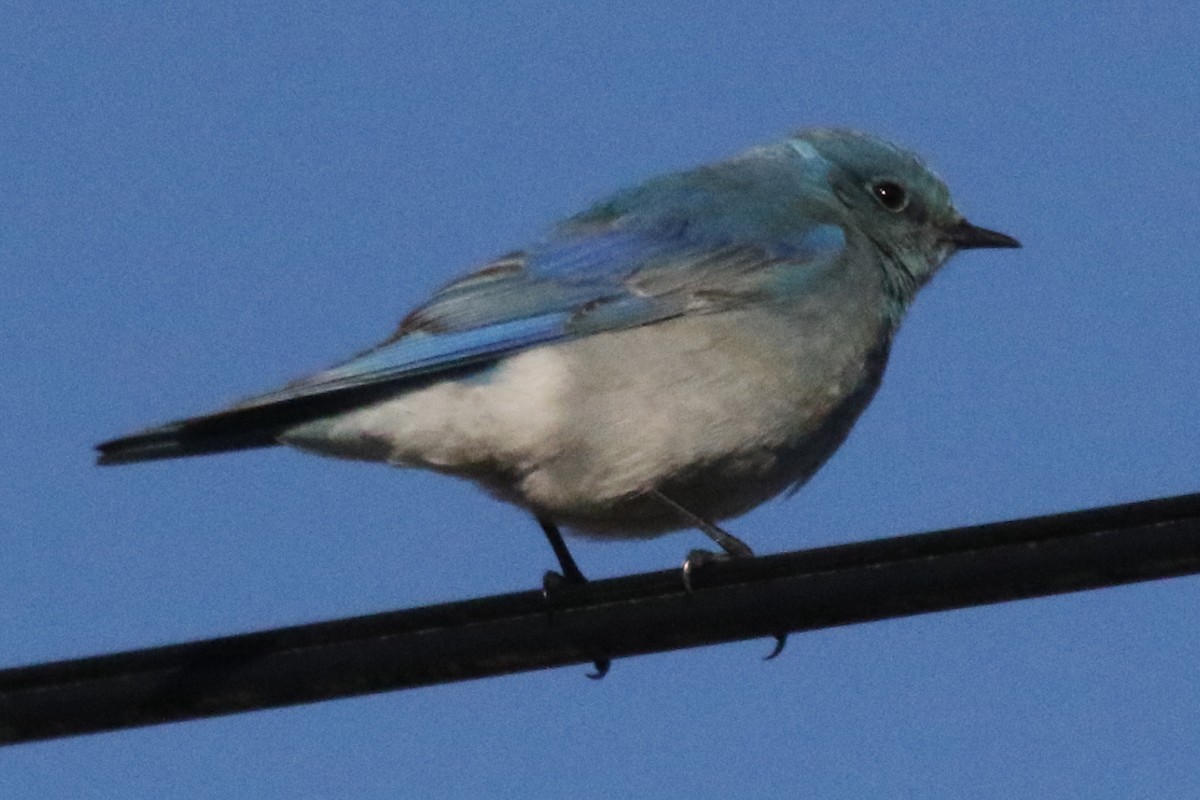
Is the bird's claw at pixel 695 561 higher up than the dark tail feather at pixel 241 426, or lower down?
lower down

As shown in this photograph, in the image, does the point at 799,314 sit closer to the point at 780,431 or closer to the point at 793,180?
the point at 780,431

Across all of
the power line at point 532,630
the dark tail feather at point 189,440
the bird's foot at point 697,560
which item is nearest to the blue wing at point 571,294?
the dark tail feather at point 189,440

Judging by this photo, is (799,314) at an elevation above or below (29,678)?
above

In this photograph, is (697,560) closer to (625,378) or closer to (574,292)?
(625,378)

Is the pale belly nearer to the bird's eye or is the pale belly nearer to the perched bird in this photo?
the perched bird

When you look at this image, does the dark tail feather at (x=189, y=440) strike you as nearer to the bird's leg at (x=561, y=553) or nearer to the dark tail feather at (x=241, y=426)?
the dark tail feather at (x=241, y=426)

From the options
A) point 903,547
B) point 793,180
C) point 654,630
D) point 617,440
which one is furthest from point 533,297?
point 903,547
